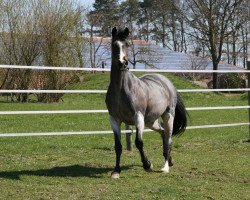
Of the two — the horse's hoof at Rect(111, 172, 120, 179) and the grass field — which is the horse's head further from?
the grass field

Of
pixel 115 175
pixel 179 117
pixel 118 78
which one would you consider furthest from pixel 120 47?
pixel 179 117

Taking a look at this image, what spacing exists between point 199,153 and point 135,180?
2524 millimetres

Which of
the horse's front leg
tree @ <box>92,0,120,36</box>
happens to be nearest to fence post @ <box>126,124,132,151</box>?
the horse's front leg

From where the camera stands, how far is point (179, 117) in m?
7.05

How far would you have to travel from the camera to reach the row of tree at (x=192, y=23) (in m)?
32.8

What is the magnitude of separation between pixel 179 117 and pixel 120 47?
1943mm

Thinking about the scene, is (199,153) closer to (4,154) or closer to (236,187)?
(236,187)

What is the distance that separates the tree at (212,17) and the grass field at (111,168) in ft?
72.4

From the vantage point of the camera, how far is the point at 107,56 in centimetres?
3469

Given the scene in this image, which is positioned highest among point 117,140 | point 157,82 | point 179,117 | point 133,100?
point 157,82

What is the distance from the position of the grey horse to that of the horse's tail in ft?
1.15

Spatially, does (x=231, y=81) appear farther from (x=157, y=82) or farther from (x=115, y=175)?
(x=115, y=175)

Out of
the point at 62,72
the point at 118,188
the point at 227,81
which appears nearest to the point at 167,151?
the point at 118,188

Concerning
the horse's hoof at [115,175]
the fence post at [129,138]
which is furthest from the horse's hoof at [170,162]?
the fence post at [129,138]
